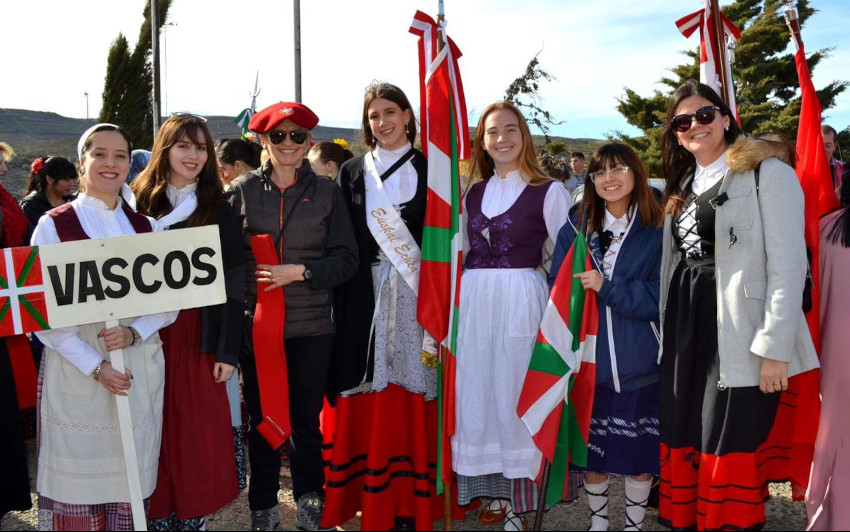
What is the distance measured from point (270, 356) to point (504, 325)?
3.76 feet

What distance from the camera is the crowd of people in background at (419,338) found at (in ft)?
9.67

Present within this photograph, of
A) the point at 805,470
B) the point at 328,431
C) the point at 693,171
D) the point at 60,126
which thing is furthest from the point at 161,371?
the point at 60,126

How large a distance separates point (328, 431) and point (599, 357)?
1.49 meters

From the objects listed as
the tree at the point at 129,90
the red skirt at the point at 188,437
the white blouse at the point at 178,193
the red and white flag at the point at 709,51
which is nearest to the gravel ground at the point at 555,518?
the red skirt at the point at 188,437

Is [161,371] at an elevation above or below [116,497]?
above

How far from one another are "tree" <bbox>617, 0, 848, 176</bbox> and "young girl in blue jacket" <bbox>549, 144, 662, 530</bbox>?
20219 mm

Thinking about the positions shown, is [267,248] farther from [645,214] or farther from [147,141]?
[147,141]

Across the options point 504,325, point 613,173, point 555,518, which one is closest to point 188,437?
point 504,325

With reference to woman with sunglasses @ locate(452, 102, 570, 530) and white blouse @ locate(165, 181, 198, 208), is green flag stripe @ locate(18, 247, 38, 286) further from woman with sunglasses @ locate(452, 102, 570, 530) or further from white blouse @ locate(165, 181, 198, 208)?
woman with sunglasses @ locate(452, 102, 570, 530)

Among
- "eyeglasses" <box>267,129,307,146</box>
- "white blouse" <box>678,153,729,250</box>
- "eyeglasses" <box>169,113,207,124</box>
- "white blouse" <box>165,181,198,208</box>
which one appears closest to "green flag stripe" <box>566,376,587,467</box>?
"white blouse" <box>678,153,729,250</box>

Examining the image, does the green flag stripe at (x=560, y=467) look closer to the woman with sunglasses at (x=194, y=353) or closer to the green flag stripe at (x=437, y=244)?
the green flag stripe at (x=437, y=244)

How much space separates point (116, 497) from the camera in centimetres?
300

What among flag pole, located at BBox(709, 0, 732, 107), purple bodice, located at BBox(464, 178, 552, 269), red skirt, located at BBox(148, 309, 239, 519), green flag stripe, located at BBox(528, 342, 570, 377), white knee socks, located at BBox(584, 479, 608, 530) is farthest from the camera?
flag pole, located at BBox(709, 0, 732, 107)

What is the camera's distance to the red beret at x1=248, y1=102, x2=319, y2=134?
350 centimetres
